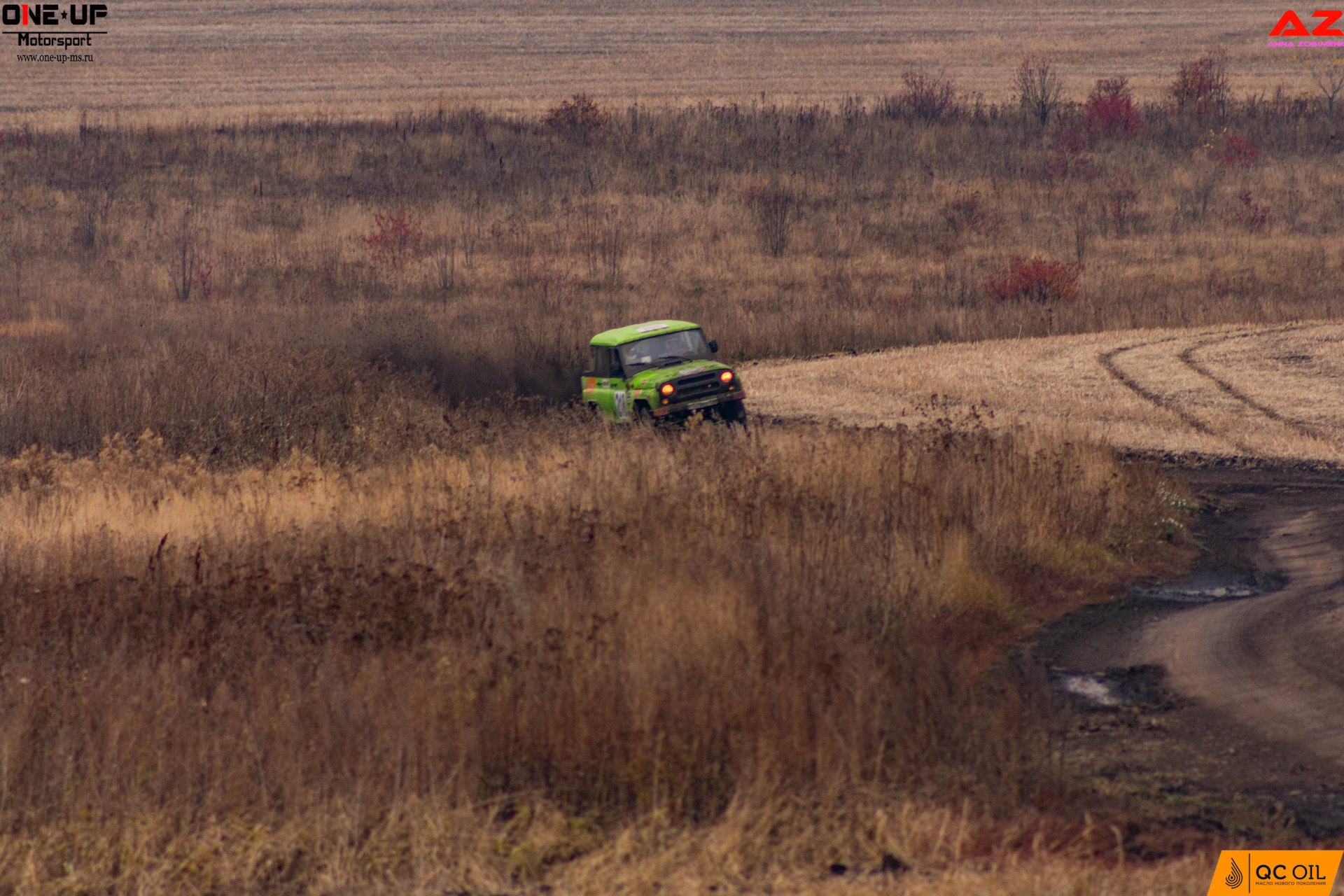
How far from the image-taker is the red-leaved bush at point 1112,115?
49875mm

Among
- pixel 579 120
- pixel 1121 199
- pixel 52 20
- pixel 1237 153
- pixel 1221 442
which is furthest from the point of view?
pixel 52 20

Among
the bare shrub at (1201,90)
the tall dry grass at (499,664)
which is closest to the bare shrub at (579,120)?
the bare shrub at (1201,90)

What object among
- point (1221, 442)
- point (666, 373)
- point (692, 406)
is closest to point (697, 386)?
point (692, 406)

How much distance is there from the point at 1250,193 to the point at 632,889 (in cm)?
4405

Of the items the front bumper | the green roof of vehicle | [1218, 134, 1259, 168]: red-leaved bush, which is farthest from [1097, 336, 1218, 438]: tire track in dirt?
[1218, 134, 1259, 168]: red-leaved bush

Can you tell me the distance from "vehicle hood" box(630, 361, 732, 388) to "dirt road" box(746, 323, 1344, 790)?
3017 millimetres

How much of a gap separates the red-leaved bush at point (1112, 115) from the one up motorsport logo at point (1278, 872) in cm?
4836

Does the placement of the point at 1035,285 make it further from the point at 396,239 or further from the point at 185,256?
the point at 185,256

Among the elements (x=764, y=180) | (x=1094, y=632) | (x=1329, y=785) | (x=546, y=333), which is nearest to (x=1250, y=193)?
(x=764, y=180)

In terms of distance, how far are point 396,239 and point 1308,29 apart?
61.2m

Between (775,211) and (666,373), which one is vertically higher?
(775,211)

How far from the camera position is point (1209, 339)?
24.3 m

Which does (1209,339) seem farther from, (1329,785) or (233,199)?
(233,199)

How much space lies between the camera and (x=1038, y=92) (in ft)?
185
